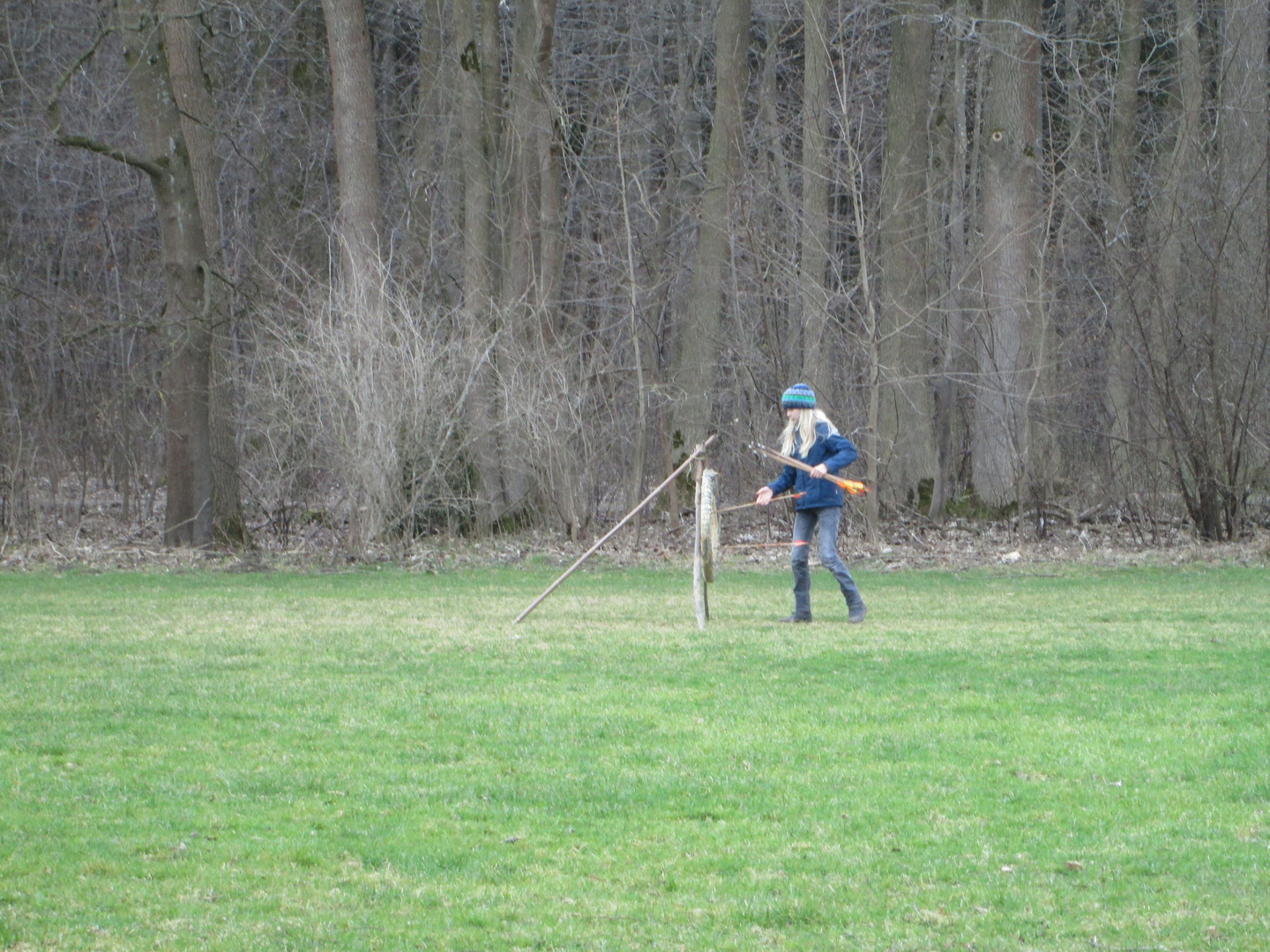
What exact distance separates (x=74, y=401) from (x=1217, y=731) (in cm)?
2031

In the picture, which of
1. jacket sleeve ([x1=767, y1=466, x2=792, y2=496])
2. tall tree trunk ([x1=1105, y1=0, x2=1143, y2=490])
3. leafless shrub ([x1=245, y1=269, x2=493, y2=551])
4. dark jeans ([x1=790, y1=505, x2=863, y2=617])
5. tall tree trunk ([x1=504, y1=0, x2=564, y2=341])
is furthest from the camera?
tall tree trunk ([x1=504, y1=0, x2=564, y2=341])

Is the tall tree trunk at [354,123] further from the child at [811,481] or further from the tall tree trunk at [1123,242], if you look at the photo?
the child at [811,481]

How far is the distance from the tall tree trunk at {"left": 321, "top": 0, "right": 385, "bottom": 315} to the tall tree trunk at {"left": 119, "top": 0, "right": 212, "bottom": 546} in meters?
2.41

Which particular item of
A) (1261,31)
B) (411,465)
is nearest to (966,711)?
(411,465)

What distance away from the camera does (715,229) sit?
24094 millimetres

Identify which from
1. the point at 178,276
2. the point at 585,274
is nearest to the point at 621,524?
the point at 178,276

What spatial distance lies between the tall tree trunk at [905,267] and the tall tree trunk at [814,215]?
38.3 inches

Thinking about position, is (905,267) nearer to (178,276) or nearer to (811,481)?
(178,276)

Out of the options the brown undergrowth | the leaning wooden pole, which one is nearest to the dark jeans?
the leaning wooden pole

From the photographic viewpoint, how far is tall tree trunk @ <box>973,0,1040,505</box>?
22.5 metres

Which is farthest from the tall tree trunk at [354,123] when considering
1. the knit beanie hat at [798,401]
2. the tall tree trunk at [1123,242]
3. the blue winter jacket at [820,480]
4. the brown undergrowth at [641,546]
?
the blue winter jacket at [820,480]

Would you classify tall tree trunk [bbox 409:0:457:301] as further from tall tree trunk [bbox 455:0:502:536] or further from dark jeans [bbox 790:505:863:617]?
dark jeans [bbox 790:505:863:617]

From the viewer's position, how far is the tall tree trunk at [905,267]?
75.0 ft

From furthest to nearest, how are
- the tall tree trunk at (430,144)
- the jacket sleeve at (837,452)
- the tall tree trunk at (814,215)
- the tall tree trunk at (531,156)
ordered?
the tall tree trunk at (430,144)
the tall tree trunk at (531,156)
the tall tree trunk at (814,215)
the jacket sleeve at (837,452)
